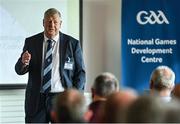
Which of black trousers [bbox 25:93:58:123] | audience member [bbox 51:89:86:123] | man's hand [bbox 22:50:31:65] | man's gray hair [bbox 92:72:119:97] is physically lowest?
black trousers [bbox 25:93:58:123]

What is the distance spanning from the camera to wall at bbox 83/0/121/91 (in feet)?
19.9

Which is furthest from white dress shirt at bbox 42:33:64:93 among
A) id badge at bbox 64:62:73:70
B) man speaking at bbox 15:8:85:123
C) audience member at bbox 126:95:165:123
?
audience member at bbox 126:95:165:123

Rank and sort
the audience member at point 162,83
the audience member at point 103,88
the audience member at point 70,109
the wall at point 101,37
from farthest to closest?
1. the wall at point 101,37
2. the audience member at point 162,83
3. the audience member at point 103,88
4. the audience member at point 70,109

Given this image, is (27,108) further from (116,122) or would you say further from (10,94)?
(116,122)

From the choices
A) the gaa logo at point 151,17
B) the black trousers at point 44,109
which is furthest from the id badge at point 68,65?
the gaa logo at point 151,17

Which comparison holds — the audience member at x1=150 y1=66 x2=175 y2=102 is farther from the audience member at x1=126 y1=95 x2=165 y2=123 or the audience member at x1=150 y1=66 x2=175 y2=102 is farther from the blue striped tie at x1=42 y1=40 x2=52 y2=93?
the audience member at x1=126 y1=95 x2=165 y2=123

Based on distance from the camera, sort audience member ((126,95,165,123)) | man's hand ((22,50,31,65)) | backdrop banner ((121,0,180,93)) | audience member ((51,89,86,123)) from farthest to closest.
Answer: backdrop banner ((121,0,180,93)) → man's hand ((22,50,31,65)) → audience member ((51,89,86,123)) → audience member ((126,95,165,123))

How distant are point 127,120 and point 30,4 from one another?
3996 millimetres

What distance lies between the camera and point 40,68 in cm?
483

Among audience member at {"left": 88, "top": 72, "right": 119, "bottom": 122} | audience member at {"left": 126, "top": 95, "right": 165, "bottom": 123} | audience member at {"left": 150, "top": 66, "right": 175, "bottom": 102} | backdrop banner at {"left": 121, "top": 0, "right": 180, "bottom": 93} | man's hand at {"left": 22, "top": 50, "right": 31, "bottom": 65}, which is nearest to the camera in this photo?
audience member at {"left": 126, "top": 95, "right": 165, "bottom": 123}

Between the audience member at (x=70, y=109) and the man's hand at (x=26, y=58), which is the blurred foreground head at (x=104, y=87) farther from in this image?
the man's hand at (x=26, y=58)

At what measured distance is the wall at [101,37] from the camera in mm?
6078

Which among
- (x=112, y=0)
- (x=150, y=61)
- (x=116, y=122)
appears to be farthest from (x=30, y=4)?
(x=116, y=122)

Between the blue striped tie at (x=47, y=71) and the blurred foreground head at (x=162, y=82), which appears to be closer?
the blurred foreground head at (x=162, y=82)
